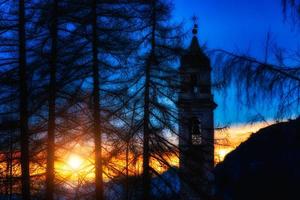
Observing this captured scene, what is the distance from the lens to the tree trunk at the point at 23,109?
1598 cm

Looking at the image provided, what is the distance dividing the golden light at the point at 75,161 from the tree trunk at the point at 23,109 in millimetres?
2737

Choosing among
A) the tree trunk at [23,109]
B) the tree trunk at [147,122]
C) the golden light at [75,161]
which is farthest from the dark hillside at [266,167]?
the golden light at [75,161]

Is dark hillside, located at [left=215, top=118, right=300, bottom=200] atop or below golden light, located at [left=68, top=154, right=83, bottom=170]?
below

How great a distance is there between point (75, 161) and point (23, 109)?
3728 millimetres

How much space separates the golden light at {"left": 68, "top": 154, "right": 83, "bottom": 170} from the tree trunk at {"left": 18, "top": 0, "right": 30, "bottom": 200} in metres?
2.74

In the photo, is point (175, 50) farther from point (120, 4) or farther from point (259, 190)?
point (259, 190)

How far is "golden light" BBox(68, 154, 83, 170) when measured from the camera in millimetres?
18469

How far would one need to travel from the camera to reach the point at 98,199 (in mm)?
16922

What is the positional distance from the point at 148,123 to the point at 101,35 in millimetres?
3902

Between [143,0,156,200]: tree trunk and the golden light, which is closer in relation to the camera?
[143,0,156,200]: tree trunk

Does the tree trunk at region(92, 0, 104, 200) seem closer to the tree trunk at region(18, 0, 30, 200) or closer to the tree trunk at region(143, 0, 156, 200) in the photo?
the tree trunk at region(143, 0, 156, 200)

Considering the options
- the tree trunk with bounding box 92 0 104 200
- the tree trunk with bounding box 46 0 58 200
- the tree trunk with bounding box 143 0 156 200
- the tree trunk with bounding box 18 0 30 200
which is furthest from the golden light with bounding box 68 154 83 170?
the tree trunk with bounding box 143 0 156 200

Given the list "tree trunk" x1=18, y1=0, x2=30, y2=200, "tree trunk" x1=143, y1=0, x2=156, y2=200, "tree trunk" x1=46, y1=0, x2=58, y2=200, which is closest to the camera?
"tree trunk" x1=18, y1=0, x2=30, y2=200

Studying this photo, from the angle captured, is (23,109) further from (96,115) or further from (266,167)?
(266,167)
